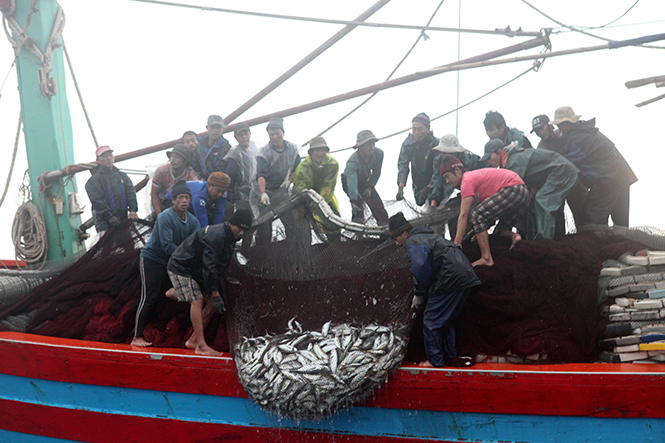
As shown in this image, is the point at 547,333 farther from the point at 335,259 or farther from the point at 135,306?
the point at 135,306

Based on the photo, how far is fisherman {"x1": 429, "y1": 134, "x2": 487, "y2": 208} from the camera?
6.14m

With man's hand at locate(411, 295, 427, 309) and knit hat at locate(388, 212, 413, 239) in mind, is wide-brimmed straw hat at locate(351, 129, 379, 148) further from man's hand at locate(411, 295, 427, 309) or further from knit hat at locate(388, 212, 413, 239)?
man's hand at locate(411, 295, 427, 309)

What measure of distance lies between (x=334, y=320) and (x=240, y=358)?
882mm

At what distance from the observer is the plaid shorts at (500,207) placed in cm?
520

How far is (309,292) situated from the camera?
5.17 m

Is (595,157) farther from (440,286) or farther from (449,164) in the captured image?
(440,286)

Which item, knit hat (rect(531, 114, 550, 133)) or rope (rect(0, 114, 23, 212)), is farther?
rope (rect(0, 114, 23, 212))

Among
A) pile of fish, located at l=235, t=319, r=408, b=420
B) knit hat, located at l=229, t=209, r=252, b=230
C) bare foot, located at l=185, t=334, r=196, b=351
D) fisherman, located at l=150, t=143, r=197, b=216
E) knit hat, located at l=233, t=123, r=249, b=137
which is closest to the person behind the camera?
pile of fish, located at l=235, t=319, r=408, b=420

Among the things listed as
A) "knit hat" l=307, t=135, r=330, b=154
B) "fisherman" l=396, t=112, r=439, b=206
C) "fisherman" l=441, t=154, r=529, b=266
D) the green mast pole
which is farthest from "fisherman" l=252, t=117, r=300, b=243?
the green mast pole

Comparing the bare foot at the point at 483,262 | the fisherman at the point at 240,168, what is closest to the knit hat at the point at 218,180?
the fisherman at the point at 240,168

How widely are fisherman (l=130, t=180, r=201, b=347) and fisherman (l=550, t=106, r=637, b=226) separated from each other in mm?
4218

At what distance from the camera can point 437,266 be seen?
4652 millimetres

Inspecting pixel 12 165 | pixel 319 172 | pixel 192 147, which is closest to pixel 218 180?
pixel 319 172

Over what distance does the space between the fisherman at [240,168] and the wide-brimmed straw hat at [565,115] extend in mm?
3673
